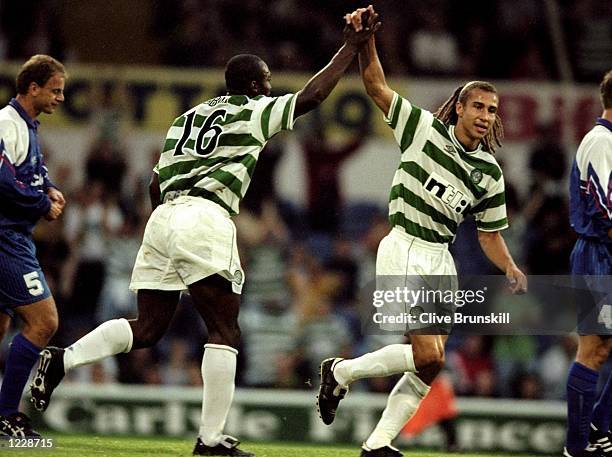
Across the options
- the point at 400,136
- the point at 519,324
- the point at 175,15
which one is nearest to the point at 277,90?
the point at 175,15

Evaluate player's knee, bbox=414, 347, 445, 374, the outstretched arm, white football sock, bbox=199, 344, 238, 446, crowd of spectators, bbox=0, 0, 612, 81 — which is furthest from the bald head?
crowd of spectators, bbox=0, 0, 612, 81

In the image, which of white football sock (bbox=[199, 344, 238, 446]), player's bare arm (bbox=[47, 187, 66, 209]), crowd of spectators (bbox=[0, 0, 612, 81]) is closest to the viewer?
white football sock (bbox=[199, 344, 238, 446])

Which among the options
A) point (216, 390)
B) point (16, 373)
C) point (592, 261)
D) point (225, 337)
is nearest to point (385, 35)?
point (592, 261)

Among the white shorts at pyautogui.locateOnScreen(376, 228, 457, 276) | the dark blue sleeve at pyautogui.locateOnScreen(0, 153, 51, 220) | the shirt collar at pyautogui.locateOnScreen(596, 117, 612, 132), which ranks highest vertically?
the shirt collar at pyautogui.locateOnScreen(596, 117, 612, 132)

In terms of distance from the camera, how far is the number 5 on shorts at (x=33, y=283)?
26.7 ft

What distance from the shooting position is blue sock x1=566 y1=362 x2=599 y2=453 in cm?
820

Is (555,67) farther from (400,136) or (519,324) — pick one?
(400,136)

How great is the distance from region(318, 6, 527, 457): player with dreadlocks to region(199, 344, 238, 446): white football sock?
0.74 metres

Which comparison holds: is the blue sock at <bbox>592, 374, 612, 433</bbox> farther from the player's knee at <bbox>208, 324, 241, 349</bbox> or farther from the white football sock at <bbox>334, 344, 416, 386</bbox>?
the player's knee at <bbox>208, 324, 241, 349</bbox>

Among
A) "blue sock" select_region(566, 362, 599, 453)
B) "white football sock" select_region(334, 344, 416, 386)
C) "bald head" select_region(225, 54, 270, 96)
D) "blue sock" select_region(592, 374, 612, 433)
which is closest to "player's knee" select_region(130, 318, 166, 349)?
"white football sock" select_region(334, 344, 416, 386)

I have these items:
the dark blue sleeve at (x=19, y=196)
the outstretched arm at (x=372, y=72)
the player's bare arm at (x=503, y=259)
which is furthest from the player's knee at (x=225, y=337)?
the player's bare arm at (x=503, y=259)

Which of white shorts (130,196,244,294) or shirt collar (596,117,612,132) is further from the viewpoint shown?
shirt collar (596,117,612,132)

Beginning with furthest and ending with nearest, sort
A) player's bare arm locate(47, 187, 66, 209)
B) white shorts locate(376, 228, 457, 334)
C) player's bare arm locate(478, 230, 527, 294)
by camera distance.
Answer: player's bare arm locate(47, 187, 66, 209) < player's bare arm locate(478, 230, 527, 294) < white shorts locate(376, 228, 457, 334)

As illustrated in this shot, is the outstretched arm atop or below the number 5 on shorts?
atop
